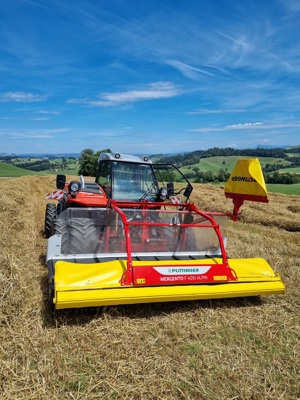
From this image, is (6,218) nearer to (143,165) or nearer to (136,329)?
(143,165)

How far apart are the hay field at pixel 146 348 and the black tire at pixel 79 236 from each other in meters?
0.58

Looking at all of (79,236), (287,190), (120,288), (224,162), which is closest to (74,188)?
(79,236)

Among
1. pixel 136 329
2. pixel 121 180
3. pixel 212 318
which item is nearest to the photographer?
pixel 136 329

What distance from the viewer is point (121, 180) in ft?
20.5

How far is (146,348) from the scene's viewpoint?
10.1 ft

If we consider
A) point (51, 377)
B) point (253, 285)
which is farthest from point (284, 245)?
point (51, 377)

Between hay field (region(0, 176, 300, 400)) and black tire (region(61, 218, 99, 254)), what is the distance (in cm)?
58

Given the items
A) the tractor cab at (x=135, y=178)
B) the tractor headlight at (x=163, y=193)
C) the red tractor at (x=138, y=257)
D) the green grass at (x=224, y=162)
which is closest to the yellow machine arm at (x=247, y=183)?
the red tractor at (x=138, y=257)

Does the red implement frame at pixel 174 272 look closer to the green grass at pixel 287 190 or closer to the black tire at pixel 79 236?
the black tire at pixel 79 236

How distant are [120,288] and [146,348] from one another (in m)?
0.71

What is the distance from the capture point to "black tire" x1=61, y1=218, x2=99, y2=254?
443cm

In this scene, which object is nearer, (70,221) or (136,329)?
(136,329)

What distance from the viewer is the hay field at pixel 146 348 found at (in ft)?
8.30

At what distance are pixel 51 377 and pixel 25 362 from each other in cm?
30
